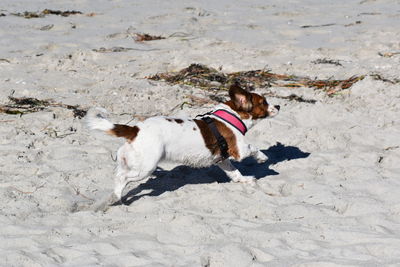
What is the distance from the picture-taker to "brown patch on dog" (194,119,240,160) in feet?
17.6

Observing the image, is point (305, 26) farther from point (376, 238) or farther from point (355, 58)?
point (376, 238)

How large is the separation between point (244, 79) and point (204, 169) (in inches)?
93.4

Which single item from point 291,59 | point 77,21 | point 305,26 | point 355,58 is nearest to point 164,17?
point 77,21

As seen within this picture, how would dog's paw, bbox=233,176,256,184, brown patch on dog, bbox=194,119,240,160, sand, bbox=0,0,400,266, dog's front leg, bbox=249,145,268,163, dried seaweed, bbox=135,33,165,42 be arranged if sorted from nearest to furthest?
sand, bbox=0,0,400,266
brown patch on dog, bbox=194,119,240,160
dog's paw, bbox=233,176,256,184
dog's front leg, bbox=249,145,268,163
dried seaweed, bbox=135,33,165,42

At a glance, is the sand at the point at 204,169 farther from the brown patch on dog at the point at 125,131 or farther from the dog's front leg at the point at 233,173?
the brown patch on dog at the point at 125,131

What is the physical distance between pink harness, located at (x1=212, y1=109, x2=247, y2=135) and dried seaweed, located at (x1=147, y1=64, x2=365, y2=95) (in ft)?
7.28

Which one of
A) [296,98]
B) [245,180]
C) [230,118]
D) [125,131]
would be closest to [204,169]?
[245,180]

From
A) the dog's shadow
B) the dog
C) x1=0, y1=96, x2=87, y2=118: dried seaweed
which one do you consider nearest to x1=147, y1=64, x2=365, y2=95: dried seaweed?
x1=0, y1=96, x2=87, y2=118: dried seaweed

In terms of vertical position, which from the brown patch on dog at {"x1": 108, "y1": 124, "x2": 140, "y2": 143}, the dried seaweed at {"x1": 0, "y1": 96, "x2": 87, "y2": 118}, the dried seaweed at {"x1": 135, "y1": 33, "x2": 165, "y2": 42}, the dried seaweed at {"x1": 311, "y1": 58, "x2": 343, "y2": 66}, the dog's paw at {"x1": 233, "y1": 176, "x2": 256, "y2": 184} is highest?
the brown patch on dog at {"x1": 108, "y1": 124, "x2": 140, "y2": 143}

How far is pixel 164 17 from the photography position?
11430mm

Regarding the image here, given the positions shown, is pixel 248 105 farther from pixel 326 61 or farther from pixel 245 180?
pixel 326 61

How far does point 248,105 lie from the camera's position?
18.5 feet

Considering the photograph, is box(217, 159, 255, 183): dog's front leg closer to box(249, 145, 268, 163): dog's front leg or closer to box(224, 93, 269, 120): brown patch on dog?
box(249, 145, 268, 163): dog's front leg

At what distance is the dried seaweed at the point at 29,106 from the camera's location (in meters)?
6.85
